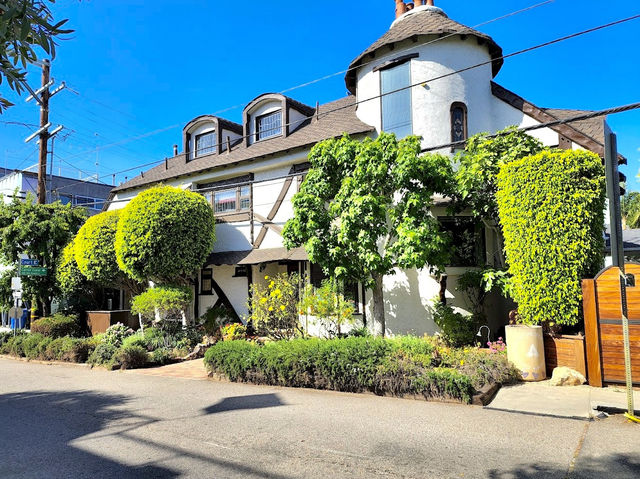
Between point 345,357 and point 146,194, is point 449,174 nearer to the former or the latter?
point 345,357

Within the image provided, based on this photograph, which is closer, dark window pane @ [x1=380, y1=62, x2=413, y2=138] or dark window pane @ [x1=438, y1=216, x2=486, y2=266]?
dark window pane @ [x1=438, y1=216, x2=486, y2=266]

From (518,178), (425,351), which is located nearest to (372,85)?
(518,178)

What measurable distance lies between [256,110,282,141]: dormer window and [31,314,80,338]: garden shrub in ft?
32.3

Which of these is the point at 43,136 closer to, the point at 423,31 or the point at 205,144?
the point at 205,144

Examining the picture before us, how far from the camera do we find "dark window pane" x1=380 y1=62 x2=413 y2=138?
1284cm

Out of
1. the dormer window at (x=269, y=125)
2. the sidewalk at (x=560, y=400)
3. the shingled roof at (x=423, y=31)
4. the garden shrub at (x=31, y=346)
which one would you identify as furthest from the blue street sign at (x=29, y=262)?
the sidewalk at (x=560, y=400)

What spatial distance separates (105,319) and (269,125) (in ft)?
31.6

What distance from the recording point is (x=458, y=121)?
1263 centimetres

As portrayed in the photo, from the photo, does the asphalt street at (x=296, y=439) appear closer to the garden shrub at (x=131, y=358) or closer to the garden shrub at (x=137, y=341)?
the garden shrub at (x=131, y=358)

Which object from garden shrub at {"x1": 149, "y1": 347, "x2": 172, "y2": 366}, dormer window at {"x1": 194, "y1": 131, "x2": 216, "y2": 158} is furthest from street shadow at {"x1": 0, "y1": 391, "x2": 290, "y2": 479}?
dormer window at {"x1": 194, "y1": 131, "x2": 216, "y2": 158}

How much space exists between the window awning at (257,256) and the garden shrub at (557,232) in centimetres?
617

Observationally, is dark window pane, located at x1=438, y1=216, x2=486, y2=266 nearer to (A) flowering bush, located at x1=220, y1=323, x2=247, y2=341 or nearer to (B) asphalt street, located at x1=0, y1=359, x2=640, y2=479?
(B) asphalt street, located at x1=0, y1=359, x2=640, y2=479

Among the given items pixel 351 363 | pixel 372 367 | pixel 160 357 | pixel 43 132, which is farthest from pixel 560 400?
pixel 43 132

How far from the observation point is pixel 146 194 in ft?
47.2
